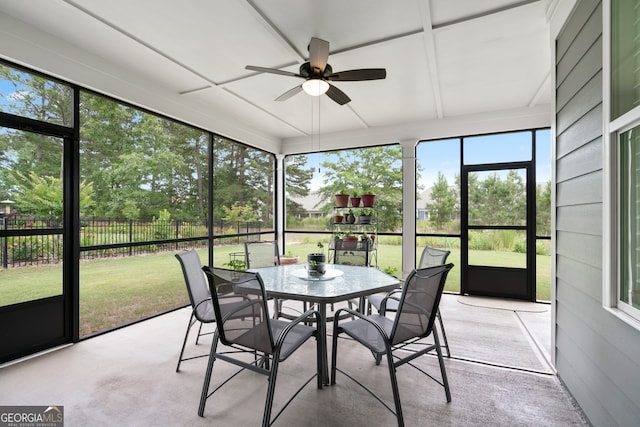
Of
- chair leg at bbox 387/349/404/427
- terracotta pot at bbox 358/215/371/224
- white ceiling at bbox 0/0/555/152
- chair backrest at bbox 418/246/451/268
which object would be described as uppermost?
white ceiling at bbox 0/0/555/152

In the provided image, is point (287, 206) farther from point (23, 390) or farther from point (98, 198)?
point (23, 390)

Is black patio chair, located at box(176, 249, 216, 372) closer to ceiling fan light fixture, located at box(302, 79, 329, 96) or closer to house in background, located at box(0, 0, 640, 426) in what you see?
ceiling fan light fixture, located at box(302, 79, 329, 96)

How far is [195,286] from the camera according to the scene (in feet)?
7.81

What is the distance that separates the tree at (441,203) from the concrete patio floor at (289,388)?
224cm

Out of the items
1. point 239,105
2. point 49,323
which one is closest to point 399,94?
point 239,105

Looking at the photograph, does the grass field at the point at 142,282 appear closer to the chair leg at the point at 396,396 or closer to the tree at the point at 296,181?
the tree at the point at 296,181

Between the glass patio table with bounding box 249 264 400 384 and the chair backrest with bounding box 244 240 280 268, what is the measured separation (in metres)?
0.51

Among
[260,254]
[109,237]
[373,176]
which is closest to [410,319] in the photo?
[260,254]

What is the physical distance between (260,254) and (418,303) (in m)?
2.15

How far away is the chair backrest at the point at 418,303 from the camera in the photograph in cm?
175

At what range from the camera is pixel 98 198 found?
4523 millimetres

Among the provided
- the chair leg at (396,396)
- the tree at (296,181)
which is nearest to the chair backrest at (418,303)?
the chair leg at (396,396)

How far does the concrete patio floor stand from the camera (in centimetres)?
182

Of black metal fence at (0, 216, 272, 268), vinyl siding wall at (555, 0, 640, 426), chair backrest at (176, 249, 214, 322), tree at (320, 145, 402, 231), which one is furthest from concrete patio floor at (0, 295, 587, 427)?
tree at (320, 145, 402, 231)
